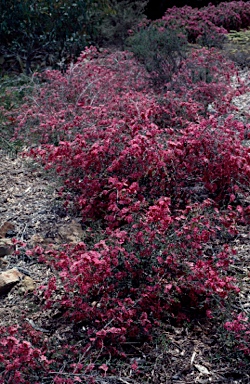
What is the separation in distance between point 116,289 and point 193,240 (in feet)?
1.96

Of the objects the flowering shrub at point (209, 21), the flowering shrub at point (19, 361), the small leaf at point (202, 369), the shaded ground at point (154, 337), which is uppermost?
the flowering shrub at point (19, 361)

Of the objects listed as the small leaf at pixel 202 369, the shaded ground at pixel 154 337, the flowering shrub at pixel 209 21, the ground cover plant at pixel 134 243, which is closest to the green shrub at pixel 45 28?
the flowering shrub at pixel 209 21

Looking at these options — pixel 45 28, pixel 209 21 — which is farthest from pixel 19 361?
pixel 209 21

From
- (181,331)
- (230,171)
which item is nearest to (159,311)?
(181,331)

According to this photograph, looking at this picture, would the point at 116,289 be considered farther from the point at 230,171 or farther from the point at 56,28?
the point at 56,28

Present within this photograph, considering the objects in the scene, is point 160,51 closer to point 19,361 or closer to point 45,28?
point 45,28

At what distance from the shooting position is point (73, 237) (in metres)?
3.79

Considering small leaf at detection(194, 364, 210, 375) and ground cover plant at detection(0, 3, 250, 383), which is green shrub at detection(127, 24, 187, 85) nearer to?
ground cover plant at detection(0, 3, 250, 383)

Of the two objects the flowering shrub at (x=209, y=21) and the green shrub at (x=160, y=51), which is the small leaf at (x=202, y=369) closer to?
the green shrub at (x=160, y=51)

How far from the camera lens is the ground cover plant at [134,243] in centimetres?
283

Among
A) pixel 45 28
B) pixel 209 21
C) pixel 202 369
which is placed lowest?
pixel 209 21

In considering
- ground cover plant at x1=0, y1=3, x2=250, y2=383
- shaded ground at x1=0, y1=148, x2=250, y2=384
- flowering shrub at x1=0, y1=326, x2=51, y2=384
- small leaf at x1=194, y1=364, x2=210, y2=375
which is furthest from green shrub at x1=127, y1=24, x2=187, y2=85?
flowering shrub at x1=0, y1=326, x2=51, y2=384

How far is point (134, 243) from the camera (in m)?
3.24

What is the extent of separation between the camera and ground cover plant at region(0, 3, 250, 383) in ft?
9.28
